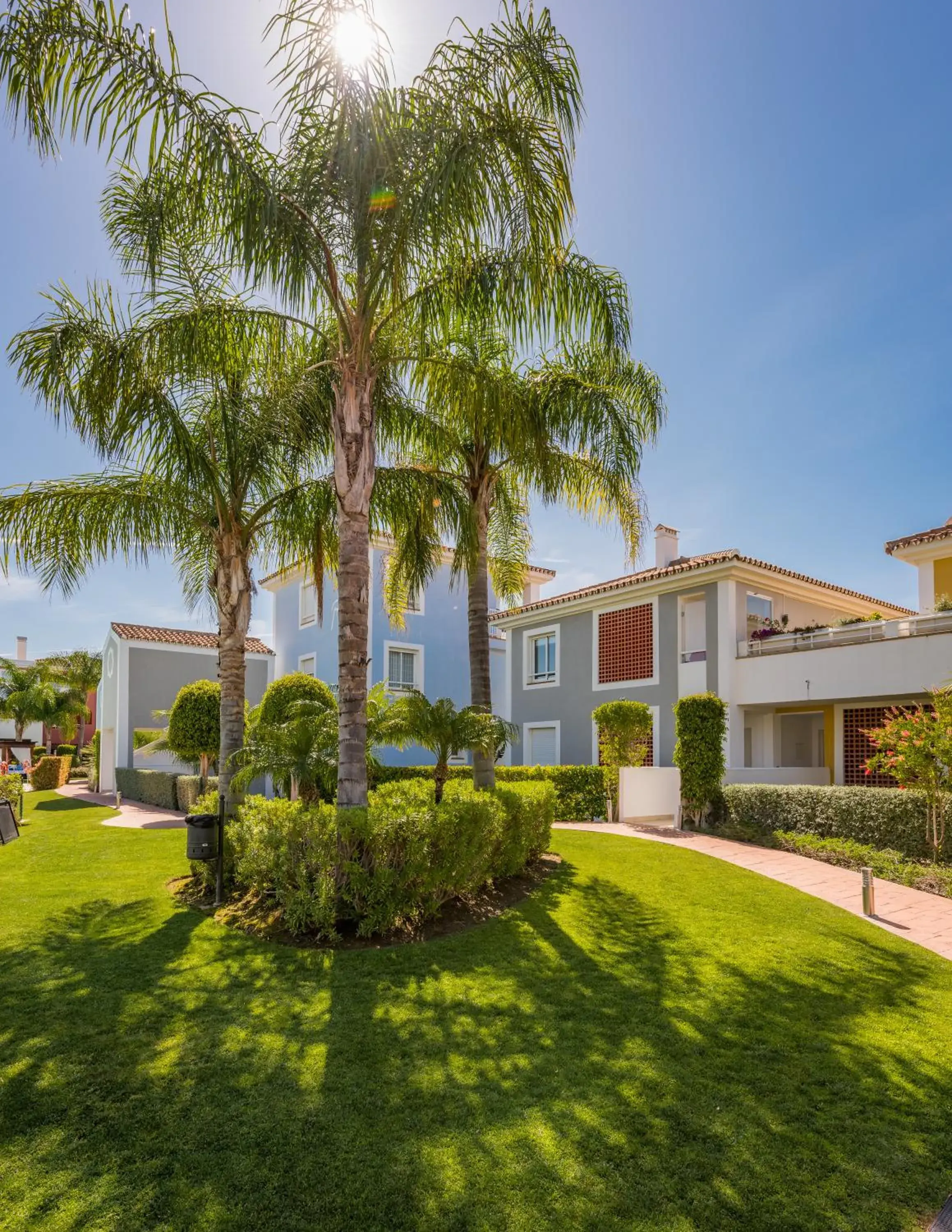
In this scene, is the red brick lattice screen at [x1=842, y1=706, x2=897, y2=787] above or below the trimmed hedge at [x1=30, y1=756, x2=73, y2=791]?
above

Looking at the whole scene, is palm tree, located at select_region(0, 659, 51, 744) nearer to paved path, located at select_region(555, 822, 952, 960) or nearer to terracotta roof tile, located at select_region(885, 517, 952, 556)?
paved path, located at select_region(555, 822, 952, 960)

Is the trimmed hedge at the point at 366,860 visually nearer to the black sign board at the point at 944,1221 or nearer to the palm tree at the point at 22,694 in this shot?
the black sign board at the point at 944,1221

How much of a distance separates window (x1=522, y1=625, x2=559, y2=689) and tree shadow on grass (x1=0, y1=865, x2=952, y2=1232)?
1665 cm

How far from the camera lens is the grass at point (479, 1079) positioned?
10.6ft

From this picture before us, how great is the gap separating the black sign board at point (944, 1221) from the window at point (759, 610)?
17.0 m

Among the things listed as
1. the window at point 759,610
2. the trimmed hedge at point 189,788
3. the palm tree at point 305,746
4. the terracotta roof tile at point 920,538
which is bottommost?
the trimmed hedge at point 189,788

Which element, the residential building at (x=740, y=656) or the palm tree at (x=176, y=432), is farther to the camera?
the residential building at (x=740, y=656)

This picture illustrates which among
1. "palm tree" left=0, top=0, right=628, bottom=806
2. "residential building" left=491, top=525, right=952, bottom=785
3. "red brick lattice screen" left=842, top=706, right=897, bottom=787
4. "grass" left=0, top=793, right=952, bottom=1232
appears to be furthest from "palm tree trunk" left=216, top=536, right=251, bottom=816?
"red brick lattice screen" left=842, top=706, right=897, bottom=787

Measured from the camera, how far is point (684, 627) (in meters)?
19.6

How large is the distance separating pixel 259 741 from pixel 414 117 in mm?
7222

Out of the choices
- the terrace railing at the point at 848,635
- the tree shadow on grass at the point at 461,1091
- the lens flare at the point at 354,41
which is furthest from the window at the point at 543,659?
the lens flare at the point at 354,41

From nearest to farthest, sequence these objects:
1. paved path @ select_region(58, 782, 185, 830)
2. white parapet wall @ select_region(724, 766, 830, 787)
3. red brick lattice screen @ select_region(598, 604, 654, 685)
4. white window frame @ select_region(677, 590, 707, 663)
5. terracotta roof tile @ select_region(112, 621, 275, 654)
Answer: paved path @ select_region(58, 782, 185, 830) → white parapet wall @ select_region(724, 766, 830, 787) → white window frame @ select_region(677, 590, 707, 663) → red brick lattice screen @ select_region(598, 604, 654, 685) → terracotta roof tile @ select_region(112, 621, 275, 654)

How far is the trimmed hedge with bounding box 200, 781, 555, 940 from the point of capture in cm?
693

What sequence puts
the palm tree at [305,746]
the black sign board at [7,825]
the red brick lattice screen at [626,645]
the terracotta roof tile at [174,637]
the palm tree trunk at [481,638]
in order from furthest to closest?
the terracotta roof tile at [174,637] → the red brick lattice screen at [626,645] → the black sign board at [7,825] → the palm tree trunk at [481,638] → the palm tree at [305,746]
